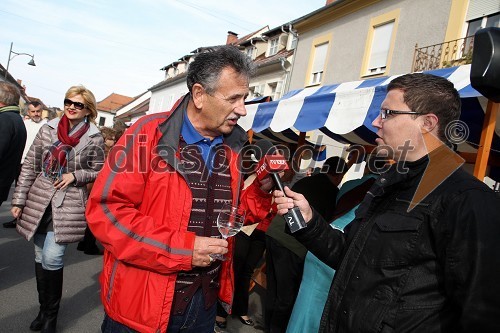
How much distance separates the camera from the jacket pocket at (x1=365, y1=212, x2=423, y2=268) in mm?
1425

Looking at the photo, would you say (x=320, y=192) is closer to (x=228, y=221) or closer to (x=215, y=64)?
(x=228, y=221)

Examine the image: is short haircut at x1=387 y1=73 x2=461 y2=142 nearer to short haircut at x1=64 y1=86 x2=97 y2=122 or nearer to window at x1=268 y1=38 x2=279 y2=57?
short haircut at x1=64 y1=86 x2=97 y2=122

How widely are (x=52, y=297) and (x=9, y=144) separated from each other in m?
1.53

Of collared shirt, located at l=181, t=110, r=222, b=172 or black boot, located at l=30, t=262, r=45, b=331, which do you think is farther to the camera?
black boot, located at l=30, t=262, r=45, b=331

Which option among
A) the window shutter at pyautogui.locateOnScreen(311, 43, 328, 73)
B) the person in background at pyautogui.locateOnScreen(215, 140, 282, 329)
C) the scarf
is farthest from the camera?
the window shutter at pyautogui.locateOnScreen(311, 43, 328, 73)

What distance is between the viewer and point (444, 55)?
9.73 m

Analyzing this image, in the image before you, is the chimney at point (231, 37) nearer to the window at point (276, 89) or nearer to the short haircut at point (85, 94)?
the window at point (276, 89)

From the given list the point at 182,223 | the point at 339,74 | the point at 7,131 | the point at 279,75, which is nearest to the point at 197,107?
the point at 182,223

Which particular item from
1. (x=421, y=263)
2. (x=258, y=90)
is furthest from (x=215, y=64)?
(x=258, y=90)

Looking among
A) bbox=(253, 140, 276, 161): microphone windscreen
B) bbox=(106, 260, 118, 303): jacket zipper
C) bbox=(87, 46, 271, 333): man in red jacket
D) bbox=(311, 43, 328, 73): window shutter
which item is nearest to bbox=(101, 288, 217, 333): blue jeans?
bbox=(87, 46, 271, 333): man in red jacket

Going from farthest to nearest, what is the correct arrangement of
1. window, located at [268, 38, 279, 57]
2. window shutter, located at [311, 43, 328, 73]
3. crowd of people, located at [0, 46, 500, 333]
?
window, located at [268, 38, 279, 57], window shutter, located at [311, 43, 328, 73], crowd of people, located at [0, 46, 500, 333]

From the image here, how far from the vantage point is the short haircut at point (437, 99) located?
1.62 m

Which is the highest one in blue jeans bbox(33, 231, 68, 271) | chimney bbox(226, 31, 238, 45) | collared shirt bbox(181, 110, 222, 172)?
chimney bbox(226, 31, 238, 45)

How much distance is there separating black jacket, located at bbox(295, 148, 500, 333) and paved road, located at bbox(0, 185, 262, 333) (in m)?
2.86
